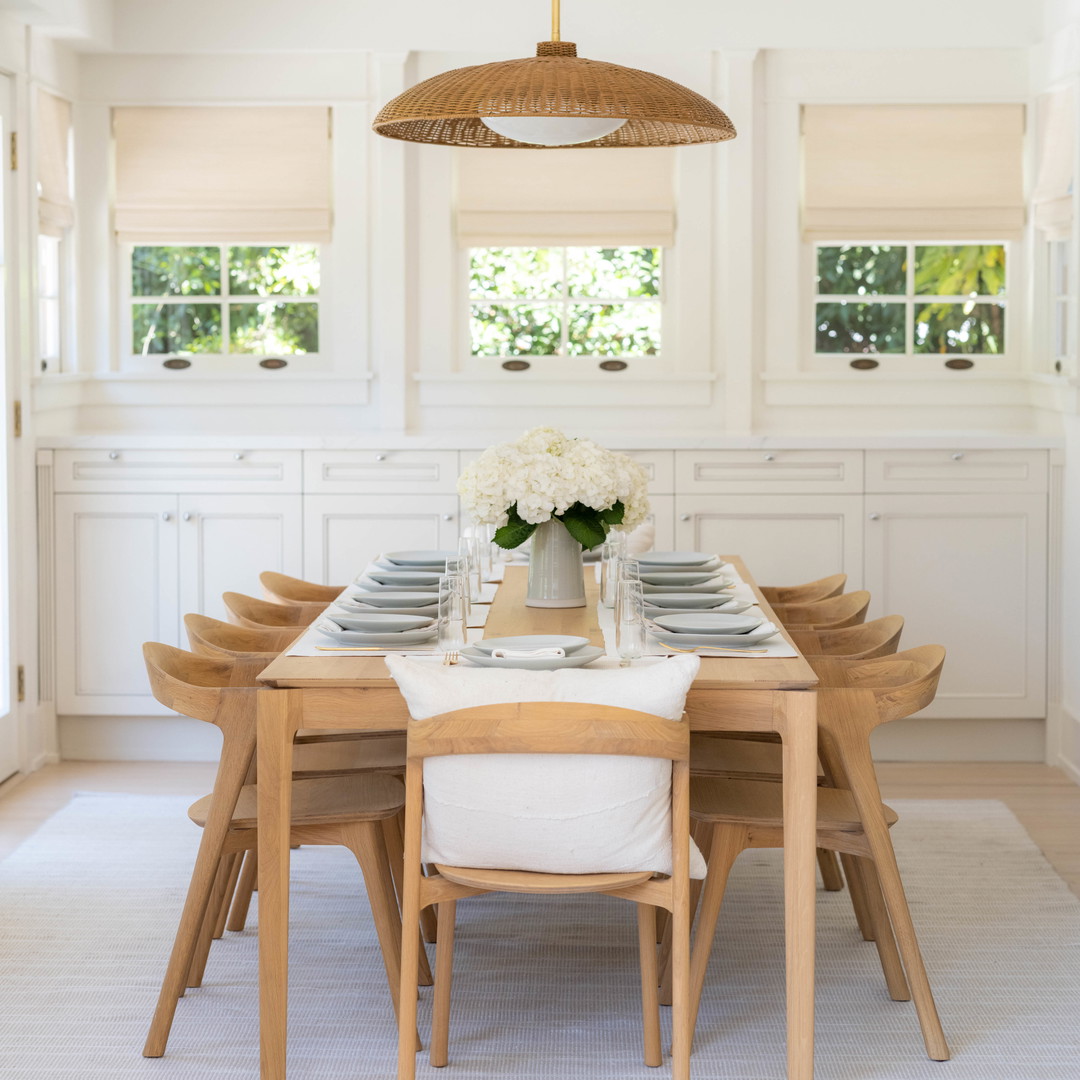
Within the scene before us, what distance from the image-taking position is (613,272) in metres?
5.64

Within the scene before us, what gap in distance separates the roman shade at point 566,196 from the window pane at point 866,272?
675mm

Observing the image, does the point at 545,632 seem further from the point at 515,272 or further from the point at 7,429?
the point at 515,272

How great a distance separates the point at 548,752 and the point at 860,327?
3.66 metres

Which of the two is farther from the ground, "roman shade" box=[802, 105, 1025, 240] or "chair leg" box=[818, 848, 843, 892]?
"roman shade" box=[802, 105, 1025, 240]

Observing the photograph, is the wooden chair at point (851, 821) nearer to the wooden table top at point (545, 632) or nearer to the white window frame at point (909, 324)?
the wooden table top at point (545, 632)

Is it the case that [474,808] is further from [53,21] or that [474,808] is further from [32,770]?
[53,21]

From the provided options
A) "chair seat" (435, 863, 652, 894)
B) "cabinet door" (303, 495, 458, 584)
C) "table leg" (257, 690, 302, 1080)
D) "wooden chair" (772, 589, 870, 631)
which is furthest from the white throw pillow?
"cabinet door" (303, 495, 458, 584)

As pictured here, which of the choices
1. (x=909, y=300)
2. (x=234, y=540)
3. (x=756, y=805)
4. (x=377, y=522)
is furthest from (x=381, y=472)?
(x=756, y=805)

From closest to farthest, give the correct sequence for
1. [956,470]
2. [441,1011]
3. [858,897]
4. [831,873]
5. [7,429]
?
[441,1011] → [858,897] → [831,873] → [7,429] → [956,470]

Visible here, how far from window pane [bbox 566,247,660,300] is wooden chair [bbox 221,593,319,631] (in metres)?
2.23

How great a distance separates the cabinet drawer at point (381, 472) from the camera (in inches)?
203

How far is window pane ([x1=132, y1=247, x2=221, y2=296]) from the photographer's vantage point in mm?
5629

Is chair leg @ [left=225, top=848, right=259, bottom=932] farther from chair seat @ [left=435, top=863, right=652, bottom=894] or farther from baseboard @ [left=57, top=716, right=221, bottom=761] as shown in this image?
baseboard @ [left=57, top=716, right=221, bottom=761]

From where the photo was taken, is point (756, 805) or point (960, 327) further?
point (960, 327)
